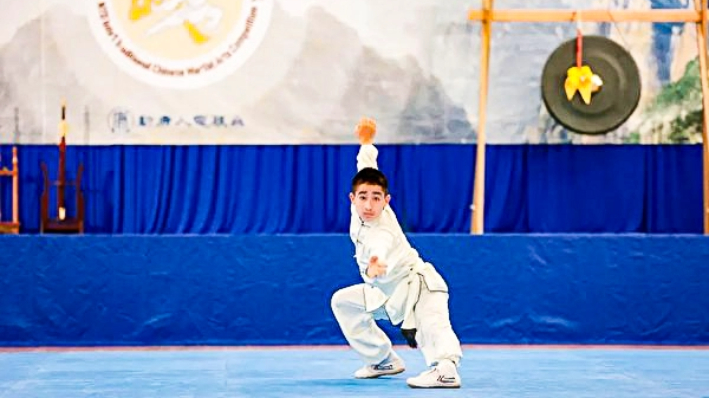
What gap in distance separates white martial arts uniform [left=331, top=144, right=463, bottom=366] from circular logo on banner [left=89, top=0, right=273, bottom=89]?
354 centimetres

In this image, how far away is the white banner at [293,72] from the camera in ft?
33.0

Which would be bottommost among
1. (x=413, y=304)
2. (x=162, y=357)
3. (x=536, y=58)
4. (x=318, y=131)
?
(x=162, y=357)

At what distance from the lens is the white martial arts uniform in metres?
6.52

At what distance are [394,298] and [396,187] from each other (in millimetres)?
3876

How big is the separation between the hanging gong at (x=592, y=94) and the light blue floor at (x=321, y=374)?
1939 mm

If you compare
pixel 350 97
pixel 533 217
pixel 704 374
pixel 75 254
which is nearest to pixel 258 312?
pixel 75 254

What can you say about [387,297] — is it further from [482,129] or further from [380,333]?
[482,129]

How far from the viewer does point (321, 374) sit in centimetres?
720

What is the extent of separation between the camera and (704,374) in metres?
7.16

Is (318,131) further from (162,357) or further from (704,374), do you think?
(704,374)

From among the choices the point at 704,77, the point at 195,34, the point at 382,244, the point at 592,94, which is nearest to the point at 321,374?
the point at 382,244

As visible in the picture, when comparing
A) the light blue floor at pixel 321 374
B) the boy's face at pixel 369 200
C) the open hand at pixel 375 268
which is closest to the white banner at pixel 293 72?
the light blue floor at pixel 321 374

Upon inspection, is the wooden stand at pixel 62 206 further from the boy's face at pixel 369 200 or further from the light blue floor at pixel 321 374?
the boy's face at pixel 369 200

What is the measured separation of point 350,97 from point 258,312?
208cm
